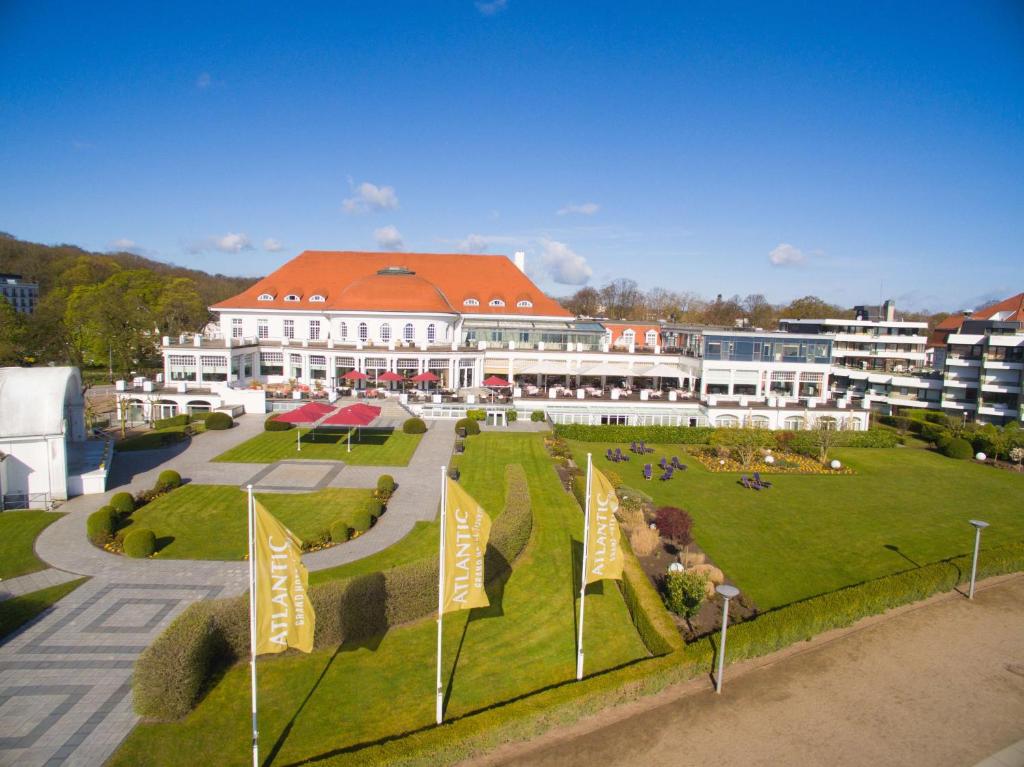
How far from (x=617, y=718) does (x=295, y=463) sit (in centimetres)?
2108

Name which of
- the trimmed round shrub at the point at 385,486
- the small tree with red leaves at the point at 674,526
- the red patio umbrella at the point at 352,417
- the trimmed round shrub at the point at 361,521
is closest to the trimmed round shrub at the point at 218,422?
Result: the red patio umbrella at the point at 352,417

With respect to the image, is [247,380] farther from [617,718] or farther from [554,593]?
[617,718]

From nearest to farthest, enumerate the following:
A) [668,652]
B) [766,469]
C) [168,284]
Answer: [668,652] → [766,469] → [168,284]

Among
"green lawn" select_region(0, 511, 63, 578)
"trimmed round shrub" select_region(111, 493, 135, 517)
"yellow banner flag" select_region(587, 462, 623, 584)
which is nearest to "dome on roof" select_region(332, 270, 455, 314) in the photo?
"trimmed round shrub" select_region(111, 493, 135, 517)

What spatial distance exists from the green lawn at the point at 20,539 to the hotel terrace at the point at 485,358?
1752 cm

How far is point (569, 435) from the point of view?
127ft

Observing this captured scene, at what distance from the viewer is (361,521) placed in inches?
830

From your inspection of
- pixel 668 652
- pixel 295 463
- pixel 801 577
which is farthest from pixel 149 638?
pixel 801 577

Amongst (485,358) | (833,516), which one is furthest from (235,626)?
(485,358)

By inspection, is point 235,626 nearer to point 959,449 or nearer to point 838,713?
point 838,713

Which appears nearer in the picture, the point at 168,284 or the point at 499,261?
the point at 499,261

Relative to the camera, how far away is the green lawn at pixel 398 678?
434 inches

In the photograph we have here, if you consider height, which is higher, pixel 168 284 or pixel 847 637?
pixel 168 284

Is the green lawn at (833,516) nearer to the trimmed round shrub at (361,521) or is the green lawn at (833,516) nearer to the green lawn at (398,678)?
the green lawn at (398,678)
